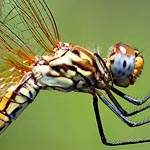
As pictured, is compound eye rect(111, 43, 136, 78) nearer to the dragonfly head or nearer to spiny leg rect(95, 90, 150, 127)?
the dragonfly head

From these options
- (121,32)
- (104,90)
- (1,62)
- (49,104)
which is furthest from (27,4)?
(121,32)

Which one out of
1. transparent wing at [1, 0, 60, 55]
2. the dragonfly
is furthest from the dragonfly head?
transparent wing at [1, 0, 60, 55]

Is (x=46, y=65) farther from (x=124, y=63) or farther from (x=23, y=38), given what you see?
(x=124, y=63)

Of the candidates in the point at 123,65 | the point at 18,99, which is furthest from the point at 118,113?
the point at 18,99

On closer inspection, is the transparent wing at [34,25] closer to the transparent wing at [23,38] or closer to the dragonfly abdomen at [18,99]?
the transparent wing at [23,38]

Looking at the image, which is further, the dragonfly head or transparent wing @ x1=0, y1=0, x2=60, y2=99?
transparent wing @ x1=0, y1=0, x2=60, y2=99

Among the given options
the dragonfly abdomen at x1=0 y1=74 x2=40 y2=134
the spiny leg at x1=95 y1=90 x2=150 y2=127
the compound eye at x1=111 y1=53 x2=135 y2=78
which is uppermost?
the compound eye at x1=111 y1=53 x2=135 y2=78
